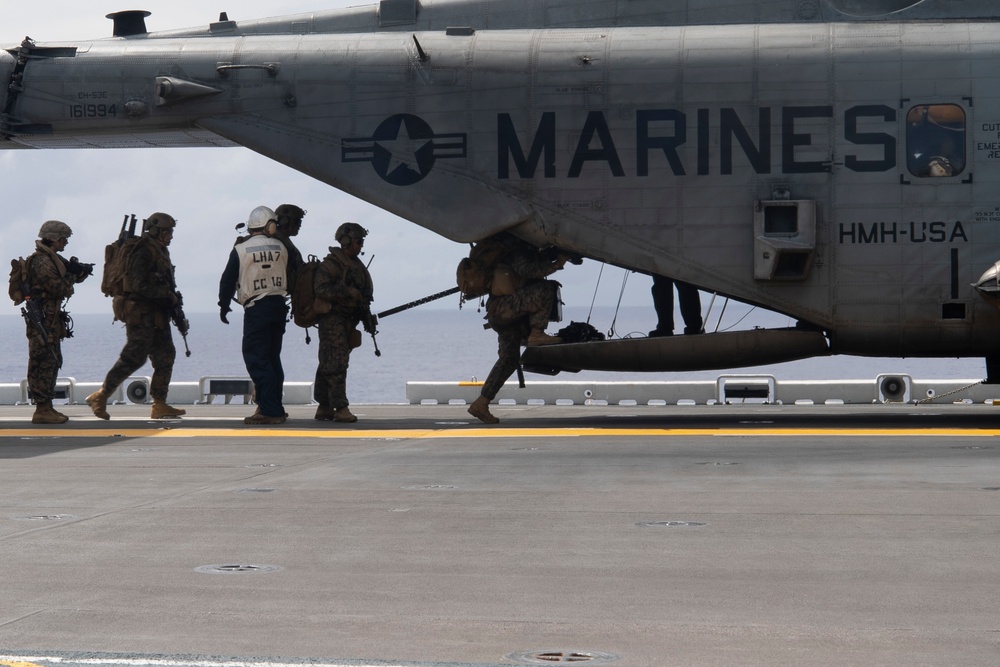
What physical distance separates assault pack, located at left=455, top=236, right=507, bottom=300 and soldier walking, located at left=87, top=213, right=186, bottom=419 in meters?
3.70

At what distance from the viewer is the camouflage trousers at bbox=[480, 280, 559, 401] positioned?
1344 cm

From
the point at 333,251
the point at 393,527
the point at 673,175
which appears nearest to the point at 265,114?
the point at 333,251

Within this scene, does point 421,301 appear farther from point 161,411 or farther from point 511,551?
point 511,551

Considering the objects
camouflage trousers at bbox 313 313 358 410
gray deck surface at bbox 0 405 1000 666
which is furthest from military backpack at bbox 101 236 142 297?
gray deck surface at bbox 0 405 1000 666

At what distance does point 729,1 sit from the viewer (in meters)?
13.4

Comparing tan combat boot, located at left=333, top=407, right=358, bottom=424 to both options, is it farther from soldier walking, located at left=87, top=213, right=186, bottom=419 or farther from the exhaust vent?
the exhaust vent

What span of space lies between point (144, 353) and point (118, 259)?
119cm

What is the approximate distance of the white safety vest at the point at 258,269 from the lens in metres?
13.7

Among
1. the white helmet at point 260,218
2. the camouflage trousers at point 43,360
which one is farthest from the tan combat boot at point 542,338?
the camouflage trousers at point 43,360

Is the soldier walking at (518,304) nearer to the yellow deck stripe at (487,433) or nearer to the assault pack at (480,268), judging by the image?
the assault pack at (480,268)

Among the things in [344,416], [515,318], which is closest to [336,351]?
[344,416]

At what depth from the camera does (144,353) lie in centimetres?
1473

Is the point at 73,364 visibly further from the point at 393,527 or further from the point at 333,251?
the point at 393,527

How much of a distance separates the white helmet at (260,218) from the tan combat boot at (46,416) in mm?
3084
